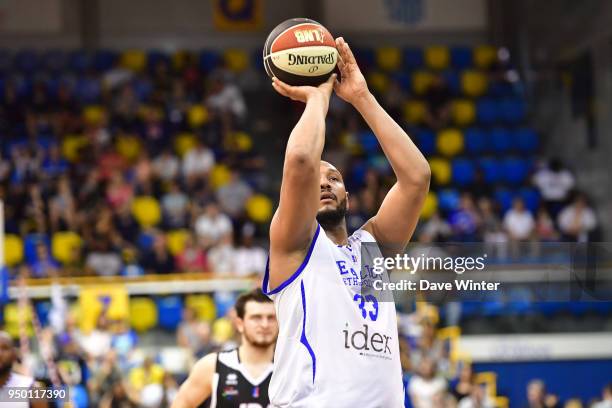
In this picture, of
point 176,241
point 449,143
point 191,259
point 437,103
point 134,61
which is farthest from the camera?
point 134,61

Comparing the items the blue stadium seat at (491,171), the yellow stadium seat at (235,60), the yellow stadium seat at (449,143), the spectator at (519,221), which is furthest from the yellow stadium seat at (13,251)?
the blue stadium seat at (491,171)

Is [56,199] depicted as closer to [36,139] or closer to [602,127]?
[36,139]

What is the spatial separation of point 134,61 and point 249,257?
639cm

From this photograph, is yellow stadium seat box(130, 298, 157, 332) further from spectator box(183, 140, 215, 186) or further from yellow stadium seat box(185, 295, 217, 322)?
spectator box(183, 140, 215, 186)

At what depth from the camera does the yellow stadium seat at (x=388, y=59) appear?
19781mm

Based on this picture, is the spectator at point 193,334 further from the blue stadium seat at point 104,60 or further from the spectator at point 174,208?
the blue stadium seat at point 104,60

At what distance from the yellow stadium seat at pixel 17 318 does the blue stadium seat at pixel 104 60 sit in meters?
7.57

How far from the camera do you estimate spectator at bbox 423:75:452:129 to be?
1854cm

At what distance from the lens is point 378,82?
19000 millimetres

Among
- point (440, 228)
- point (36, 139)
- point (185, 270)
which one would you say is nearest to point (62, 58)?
point (36, 139)

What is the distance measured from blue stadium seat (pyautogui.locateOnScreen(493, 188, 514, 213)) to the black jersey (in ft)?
37.2

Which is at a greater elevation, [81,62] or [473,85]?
[81,62]

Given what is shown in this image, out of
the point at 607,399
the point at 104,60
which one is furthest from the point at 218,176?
the point at 607,399

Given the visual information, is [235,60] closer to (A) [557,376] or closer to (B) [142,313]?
(B) [142,313]
